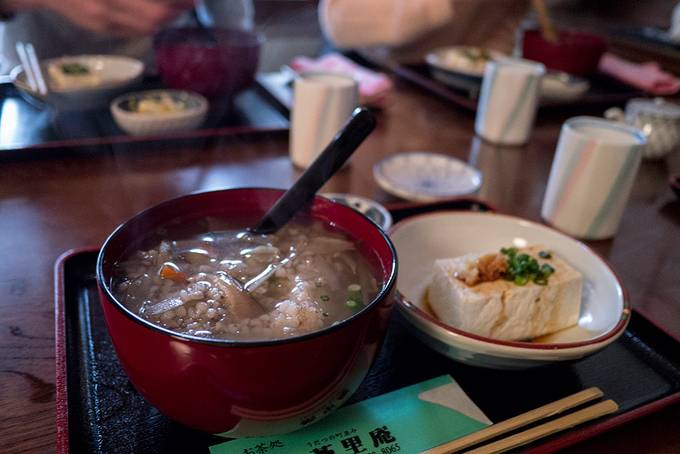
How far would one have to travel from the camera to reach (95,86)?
2129 millimetres

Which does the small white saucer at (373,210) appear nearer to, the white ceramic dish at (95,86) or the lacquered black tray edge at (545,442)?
the lacquered black tray edge at (545,442)

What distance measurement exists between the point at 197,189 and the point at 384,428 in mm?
1103

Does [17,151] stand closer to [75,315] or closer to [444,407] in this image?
[75,315]

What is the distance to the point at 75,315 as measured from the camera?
1.13 m

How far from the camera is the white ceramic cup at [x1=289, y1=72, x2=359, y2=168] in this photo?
188 centimetres

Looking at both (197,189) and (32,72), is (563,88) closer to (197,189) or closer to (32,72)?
(197,189)

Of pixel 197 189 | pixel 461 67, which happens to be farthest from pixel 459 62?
pixel 197 189

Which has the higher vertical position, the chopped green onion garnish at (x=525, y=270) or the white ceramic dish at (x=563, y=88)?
the chopped green onion garnish at (x=525, y=270)

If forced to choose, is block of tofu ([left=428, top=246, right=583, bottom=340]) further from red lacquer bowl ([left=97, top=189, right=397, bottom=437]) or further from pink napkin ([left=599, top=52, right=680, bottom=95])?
pink napkin ([left=599, top=52, right=680, bottom=95])

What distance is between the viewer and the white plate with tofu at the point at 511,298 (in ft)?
3.19

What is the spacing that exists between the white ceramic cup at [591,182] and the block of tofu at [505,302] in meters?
0.46

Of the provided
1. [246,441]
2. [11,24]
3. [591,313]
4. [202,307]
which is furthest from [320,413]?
[11,24]

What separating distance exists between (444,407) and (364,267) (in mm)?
297

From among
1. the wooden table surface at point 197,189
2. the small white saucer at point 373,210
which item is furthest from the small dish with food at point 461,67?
the small white saucer at point 373,210
